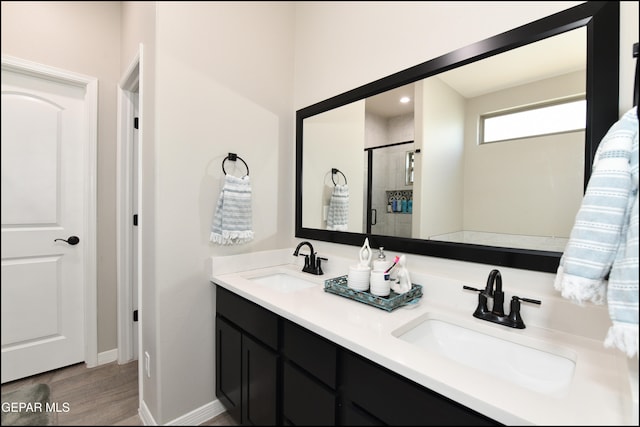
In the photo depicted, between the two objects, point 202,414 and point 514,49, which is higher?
point 514,49

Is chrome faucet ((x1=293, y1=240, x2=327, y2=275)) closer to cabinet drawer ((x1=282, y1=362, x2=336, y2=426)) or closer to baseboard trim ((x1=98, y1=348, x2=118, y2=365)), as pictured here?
cabinet drawer ((x1=282, y1=362, x2=336, y2=426))

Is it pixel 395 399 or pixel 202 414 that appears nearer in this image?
pixel 395 399

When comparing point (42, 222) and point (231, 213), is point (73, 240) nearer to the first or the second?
point (42, 222)

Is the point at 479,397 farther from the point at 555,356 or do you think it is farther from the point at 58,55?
the point at 58,55

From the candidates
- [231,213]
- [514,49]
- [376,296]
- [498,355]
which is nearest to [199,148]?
[231,213]

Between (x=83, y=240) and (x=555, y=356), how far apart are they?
115 centimetres

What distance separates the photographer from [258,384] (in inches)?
44.7

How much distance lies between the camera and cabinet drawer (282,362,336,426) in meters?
0.85

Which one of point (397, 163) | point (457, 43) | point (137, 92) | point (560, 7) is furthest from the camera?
point (397, 163)

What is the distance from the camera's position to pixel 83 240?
51cm

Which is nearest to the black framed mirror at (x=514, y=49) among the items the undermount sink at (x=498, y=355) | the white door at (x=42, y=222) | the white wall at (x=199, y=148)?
the undermount sink at (x=498, y=355)

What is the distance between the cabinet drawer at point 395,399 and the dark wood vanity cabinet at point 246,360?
0.37 meters

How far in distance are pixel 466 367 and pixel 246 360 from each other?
899 mm

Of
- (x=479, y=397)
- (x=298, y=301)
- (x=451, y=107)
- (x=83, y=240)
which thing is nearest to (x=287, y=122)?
(x=451, y=107)
